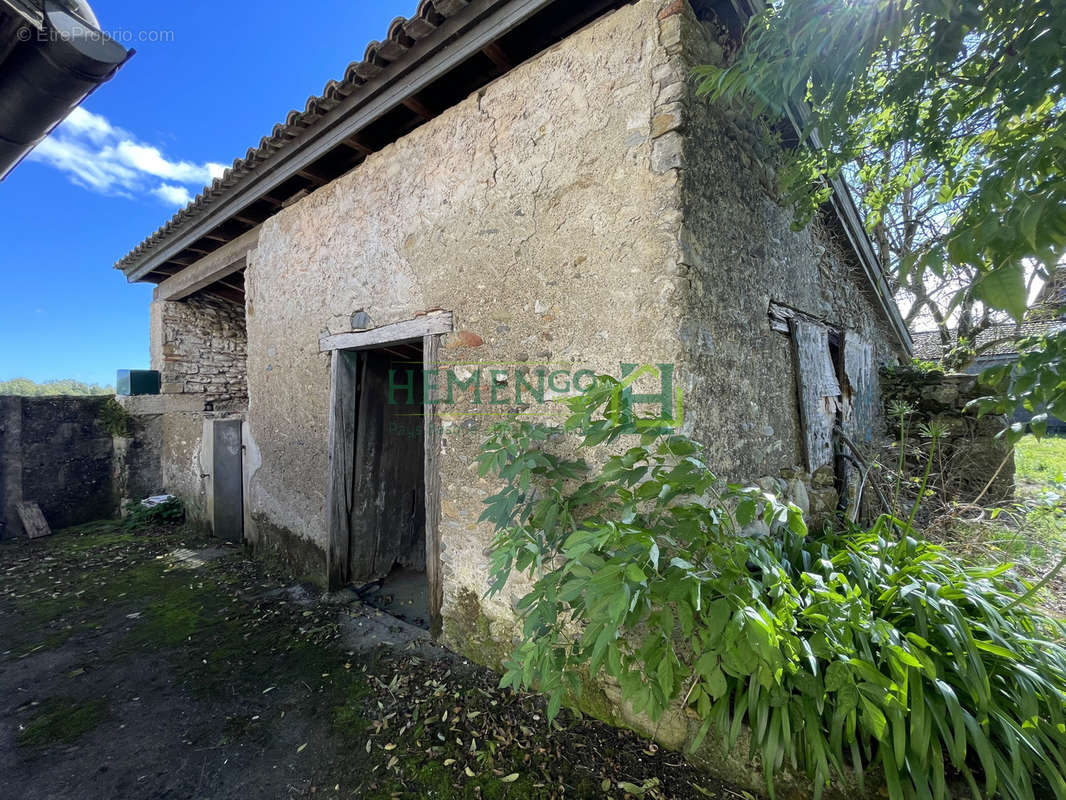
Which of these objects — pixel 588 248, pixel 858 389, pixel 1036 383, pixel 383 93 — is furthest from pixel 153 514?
pixel 858 389

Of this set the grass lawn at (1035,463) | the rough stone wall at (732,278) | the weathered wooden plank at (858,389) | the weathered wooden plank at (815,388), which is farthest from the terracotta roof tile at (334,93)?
the grass lawn at (1035,463)

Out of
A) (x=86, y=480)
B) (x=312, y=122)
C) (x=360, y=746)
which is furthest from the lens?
(x=86, y=480)

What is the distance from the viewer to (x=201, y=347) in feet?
21.1

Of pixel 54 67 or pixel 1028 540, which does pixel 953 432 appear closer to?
pixel 1028 540

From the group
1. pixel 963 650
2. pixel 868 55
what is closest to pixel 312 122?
pixel 868 55

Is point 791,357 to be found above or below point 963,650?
above

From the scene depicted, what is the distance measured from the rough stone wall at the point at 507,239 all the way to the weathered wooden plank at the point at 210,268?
1.26m

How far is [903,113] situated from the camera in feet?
6.64

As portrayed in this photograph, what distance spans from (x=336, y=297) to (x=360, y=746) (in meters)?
2.99

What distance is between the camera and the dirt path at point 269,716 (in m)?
1.83

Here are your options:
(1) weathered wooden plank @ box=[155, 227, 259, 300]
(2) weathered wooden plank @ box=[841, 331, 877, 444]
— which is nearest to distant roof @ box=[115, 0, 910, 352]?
(1) weathered wooden plank @ box=[155, 227, 259, 300]

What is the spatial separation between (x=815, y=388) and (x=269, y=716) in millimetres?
4044

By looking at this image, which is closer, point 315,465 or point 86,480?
point 315,465

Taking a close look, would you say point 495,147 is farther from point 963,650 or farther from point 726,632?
point 963,650
